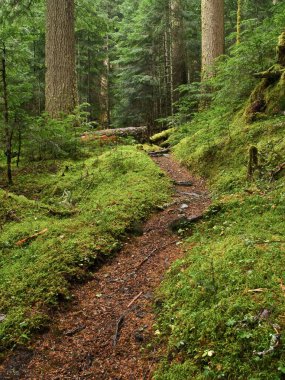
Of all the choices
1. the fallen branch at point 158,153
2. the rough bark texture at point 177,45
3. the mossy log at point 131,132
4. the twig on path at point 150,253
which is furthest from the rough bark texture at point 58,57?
the twig on path at point 150,253

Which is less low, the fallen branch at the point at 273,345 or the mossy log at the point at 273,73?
the mossy log at the point at 273,73

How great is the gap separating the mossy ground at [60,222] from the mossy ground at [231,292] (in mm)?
1208

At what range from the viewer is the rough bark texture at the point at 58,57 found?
34.9ft

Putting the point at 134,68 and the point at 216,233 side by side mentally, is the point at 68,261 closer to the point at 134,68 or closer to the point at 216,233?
the point at 216,233

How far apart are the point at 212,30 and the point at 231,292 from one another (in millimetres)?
12531

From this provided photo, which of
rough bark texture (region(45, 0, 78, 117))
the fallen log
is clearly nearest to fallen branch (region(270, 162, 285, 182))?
rough bark texture (region(45, 0, 78, 117))

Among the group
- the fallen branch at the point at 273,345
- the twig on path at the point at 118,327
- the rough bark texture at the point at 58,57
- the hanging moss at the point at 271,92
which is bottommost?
the twig on path at the point at 118,327

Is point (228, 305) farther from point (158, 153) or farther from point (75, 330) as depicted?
point (158, 153)

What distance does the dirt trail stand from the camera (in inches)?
116

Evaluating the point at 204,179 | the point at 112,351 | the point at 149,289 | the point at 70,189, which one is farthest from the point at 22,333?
the point at 204,179

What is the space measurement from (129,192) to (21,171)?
355 centimetres

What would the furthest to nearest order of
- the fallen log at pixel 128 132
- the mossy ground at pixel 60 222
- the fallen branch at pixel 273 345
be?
1. the fallen log at pixel 128 132
2. the mossy ground at pixel 60 222
3. the fallen branch at pixel 273 345

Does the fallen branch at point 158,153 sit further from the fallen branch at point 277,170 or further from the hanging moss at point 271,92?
the fallen branch at point 277,170

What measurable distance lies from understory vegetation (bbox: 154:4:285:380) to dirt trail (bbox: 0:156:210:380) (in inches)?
8.7
